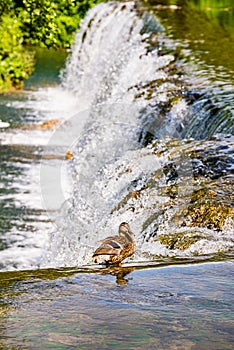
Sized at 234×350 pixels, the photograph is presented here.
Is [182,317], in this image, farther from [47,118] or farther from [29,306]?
[47,118]

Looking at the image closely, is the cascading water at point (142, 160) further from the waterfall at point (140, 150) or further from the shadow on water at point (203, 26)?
the shadow on water at point (203, 26)

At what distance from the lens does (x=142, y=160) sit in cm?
898

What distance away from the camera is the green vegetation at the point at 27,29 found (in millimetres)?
8844

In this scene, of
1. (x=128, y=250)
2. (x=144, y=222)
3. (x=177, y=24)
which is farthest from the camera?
(x=177, y=24)

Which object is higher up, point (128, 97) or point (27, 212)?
point (128, 97)

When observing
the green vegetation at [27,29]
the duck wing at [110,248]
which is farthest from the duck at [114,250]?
the green vegetation at [27,29]

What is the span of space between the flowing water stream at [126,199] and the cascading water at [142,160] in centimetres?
2

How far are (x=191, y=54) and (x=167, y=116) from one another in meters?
3.61

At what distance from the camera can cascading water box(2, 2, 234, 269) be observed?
6410 mm

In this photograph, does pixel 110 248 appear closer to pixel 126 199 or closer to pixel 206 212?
pixel 206 212

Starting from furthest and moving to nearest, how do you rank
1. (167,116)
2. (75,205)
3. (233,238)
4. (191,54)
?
1. (191,54)
2. (167,116)
3. (75,205)
4. (233,238)

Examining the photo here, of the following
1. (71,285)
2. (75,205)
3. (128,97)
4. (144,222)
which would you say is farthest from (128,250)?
(128,97)

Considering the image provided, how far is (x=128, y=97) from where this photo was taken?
1354cm

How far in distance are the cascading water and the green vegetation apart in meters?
1.71
